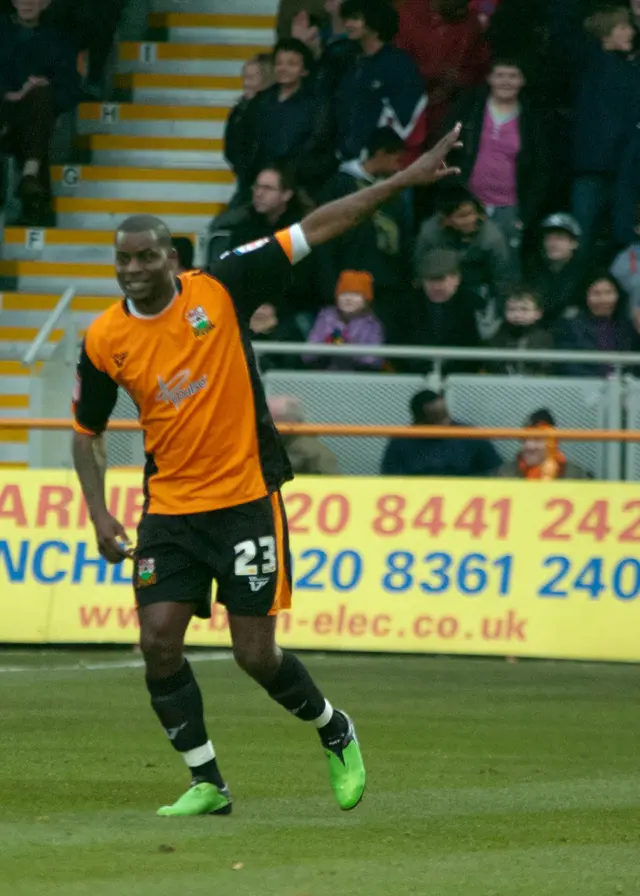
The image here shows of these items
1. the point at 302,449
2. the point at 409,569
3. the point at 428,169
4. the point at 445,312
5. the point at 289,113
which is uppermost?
the point at 428,169

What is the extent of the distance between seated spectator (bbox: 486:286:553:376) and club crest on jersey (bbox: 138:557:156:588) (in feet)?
22.9

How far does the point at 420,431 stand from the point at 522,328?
58.9 inches

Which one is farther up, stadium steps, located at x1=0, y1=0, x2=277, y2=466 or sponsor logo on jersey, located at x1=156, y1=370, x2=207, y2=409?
sponsor logo on jersey, located at x1=156, y1=370, x2=207, y2=409

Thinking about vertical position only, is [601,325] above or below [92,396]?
below

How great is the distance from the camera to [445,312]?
14.9 m

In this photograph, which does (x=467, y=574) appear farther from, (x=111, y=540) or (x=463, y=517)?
(x=111, y=540)

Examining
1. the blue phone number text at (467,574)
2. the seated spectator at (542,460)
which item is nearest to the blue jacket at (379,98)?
the seated spectator at (542,460)

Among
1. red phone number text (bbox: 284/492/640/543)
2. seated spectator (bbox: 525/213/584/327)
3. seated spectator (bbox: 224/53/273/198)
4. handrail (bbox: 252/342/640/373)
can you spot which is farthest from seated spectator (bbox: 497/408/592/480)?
seated spectator (bbox: 224/53/273/198)

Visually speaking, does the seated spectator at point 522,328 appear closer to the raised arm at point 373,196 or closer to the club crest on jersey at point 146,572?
the raised arm at point 373,196

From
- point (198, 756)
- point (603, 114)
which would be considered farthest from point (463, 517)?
point (198, 756)

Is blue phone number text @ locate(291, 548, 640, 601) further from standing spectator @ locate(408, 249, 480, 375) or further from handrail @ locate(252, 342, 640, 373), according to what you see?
standing spectator @ locate(408, 249, 480, 375)

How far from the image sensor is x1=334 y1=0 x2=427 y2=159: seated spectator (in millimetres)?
16531

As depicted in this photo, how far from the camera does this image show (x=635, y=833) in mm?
7434

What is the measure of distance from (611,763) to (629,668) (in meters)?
4.00
